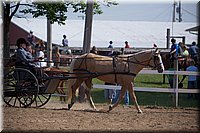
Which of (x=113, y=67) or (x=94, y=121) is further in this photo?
(x=113, y=67)

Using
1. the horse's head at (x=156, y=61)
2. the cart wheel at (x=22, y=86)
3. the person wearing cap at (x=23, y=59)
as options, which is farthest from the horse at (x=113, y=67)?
the person wearing cap at (x=23, y=59)

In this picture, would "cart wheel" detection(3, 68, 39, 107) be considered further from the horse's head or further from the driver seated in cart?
the horse's head

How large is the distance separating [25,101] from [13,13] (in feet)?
13.0

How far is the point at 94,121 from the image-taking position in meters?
8.02

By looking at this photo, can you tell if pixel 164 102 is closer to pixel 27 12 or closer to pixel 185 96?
pixel 185 96

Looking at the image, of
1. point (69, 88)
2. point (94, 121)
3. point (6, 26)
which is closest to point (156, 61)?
point (69, 88)

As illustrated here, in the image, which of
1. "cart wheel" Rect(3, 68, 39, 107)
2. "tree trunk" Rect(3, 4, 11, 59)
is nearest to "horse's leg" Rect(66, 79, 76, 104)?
"cart wheel" Rect(3, 68, 39, 107)

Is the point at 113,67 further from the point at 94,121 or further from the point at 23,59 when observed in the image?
the point at 94,121

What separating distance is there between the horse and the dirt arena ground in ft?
3.28

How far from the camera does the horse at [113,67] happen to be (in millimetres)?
10062

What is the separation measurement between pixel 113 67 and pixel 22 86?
230cm

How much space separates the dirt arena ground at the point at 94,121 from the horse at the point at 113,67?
1001mm

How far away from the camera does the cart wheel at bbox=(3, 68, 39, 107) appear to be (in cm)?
989

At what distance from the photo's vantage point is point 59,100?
12.6 m
